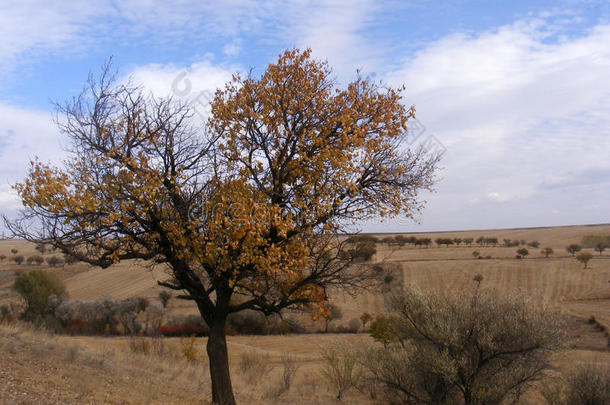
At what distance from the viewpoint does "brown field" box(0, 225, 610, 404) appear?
33.2 feet

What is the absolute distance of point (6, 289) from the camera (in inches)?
1809

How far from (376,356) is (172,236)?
11.4 m

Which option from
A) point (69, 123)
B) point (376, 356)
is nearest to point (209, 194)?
point (69, 123)

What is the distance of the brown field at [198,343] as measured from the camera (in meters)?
10.1

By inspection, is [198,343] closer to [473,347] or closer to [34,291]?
[34,291]

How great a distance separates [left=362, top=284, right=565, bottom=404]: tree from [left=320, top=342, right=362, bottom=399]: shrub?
2377 mm

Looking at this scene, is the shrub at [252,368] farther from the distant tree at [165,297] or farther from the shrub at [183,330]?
the distant tree at [165,297]

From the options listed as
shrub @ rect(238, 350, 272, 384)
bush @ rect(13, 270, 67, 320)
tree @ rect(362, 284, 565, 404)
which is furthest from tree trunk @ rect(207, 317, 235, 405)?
bush @ rect(13, 270, 67, 320)

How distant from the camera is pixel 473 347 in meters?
15.8

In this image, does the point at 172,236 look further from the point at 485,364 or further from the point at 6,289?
the point at 6,289

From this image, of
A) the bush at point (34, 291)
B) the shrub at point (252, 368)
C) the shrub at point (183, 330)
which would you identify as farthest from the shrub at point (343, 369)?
the bush at point (34, 291)

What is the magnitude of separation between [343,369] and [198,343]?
11828 mm

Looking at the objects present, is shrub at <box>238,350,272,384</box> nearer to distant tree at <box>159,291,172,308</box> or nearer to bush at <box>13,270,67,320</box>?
bush at <box>13,270,67,320</box>

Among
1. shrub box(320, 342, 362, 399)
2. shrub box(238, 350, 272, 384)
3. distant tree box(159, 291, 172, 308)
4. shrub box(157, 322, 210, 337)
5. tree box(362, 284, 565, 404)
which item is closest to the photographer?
tree box(362, 284, 565, 404)
